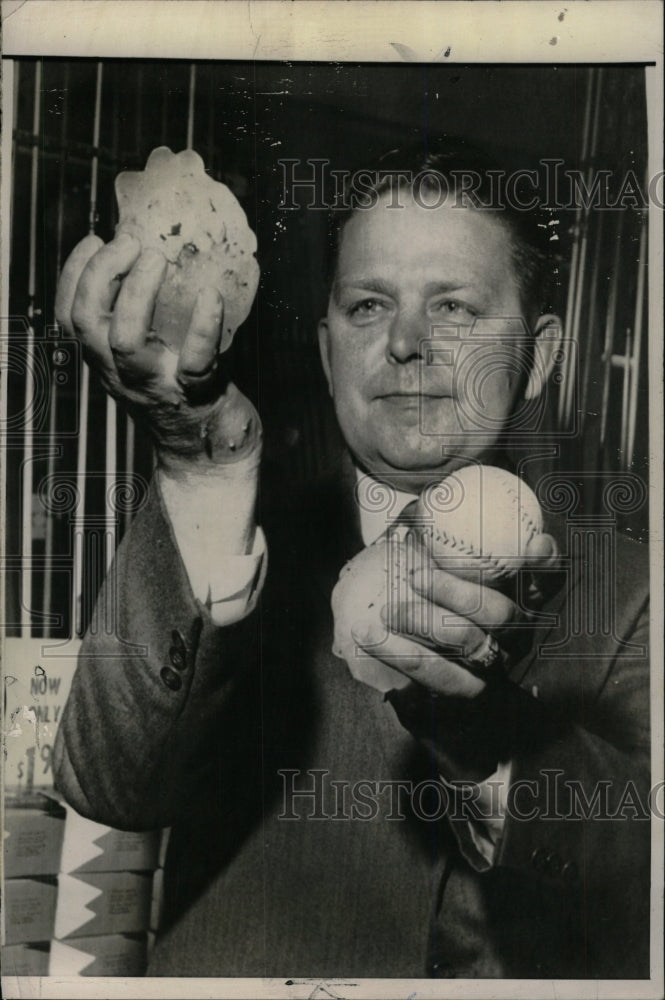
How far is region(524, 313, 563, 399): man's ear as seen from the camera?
8.28ft

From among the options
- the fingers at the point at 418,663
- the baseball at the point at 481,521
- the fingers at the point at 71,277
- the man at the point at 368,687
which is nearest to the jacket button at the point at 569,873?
the man at the point at 368,687

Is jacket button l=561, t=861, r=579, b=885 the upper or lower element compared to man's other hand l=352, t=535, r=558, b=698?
lower

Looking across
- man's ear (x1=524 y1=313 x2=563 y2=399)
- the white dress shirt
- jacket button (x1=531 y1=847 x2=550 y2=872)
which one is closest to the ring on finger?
the white dress shirt

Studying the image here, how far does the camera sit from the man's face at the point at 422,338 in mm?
2492

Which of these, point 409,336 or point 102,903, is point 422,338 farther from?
point 102,903

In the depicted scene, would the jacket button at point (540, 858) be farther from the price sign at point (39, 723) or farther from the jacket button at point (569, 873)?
the price sign at point (39, 723)

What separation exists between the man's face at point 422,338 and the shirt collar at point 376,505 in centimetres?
4

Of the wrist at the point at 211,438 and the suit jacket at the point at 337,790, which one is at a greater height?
the wrist at the point at 211,438

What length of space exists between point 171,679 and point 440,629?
0.75m

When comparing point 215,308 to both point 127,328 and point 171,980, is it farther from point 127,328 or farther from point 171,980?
point 171,980

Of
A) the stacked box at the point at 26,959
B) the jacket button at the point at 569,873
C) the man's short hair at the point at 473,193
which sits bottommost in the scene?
the stacked box at the point at 26,959

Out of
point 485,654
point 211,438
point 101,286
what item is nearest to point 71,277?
point 101,286

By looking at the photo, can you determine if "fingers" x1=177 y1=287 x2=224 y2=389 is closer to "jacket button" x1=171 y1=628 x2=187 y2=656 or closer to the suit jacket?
the suit jacket

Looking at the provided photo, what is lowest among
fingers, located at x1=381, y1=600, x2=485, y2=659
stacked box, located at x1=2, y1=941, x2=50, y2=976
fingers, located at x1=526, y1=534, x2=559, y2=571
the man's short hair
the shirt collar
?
stacked box, located at x1=2, y1=941, x2=50, y2=976
